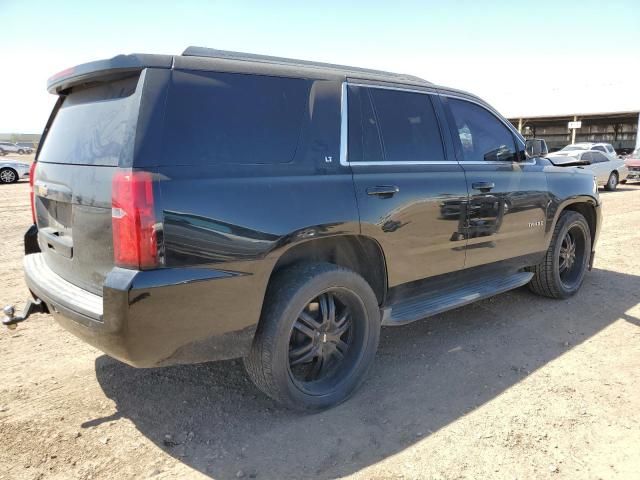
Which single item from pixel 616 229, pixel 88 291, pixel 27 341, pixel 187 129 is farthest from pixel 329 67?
pixel 616 229

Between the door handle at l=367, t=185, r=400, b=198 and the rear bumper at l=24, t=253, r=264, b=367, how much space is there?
103cm

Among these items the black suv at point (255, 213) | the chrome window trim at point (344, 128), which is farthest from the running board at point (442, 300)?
the chrome window trim at point (344, 128)

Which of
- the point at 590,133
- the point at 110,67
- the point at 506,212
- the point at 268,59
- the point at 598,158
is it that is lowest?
the point at 506,212

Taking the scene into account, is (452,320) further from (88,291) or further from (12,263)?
(12,263)

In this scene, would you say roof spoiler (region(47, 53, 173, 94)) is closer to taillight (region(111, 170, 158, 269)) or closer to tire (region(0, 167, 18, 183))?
taillight (region(111, 170, 158, 269))

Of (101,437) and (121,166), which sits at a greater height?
(121,166)

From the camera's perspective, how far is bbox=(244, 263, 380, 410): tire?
2771 millimetres

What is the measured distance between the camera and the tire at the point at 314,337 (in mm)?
2771

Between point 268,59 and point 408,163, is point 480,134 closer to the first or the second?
point 408,163

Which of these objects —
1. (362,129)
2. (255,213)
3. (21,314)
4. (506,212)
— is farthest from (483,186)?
(21,314)

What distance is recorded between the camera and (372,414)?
3.03 metres

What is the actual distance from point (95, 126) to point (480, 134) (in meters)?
3.06

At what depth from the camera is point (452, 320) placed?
15.2ft

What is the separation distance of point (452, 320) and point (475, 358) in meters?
0.83
